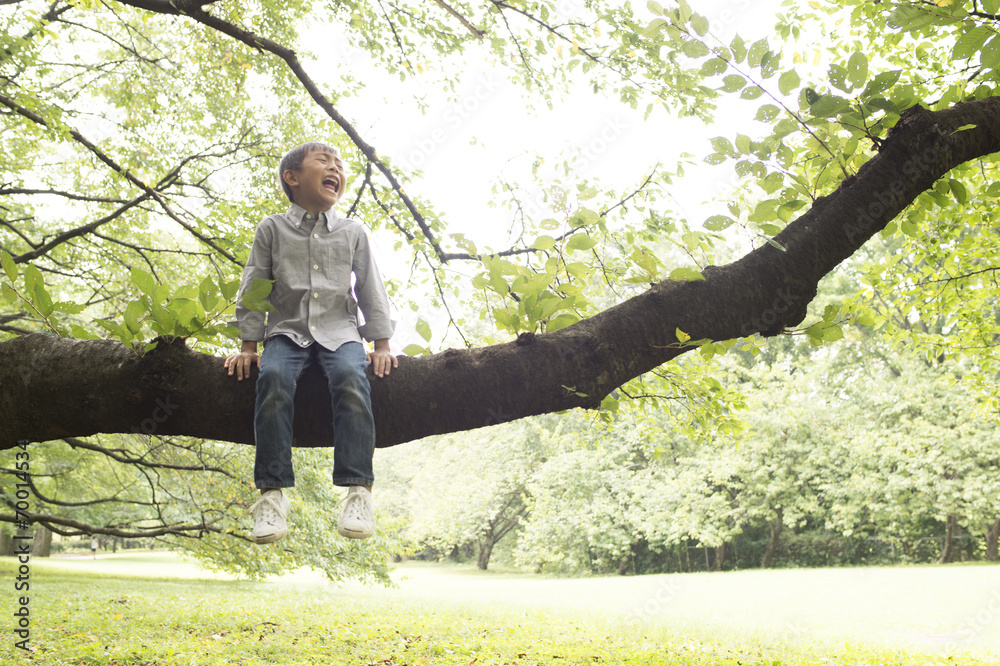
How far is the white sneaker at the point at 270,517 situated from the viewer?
1.94 meters

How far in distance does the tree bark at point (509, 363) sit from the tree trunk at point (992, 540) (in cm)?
2312

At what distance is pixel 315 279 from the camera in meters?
2.52

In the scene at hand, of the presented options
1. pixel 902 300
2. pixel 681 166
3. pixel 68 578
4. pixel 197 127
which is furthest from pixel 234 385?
pixel 68 578

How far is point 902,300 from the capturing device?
6.02 meters

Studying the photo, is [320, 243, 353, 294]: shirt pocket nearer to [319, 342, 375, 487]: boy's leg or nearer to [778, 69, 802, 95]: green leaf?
[319, 342, 375, 487]: boy's leg

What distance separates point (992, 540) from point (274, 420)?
2475 centimetres

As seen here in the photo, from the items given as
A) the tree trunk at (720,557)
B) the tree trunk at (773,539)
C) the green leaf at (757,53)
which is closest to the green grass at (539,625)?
the green leaf at (757,53)

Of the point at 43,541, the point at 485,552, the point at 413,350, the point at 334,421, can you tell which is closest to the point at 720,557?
the point at 485,552

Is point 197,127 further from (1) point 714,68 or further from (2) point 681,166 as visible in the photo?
(1) point 714,68

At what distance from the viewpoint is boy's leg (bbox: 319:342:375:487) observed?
184cm

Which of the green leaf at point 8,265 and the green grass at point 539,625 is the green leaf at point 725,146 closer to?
the green leaf at point 8,265

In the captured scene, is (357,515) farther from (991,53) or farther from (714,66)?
(991,53)

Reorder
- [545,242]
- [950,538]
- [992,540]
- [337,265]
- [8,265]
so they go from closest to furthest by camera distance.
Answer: [8,265]
[545,242]
[337,265]
[992,540]
[950,538]

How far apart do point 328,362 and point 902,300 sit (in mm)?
6104
